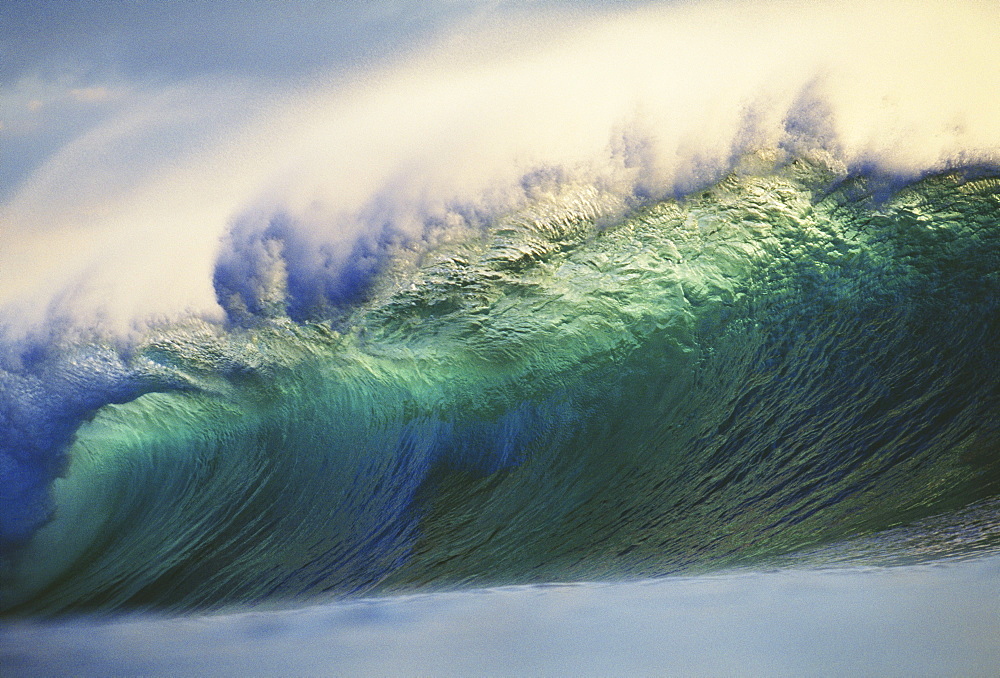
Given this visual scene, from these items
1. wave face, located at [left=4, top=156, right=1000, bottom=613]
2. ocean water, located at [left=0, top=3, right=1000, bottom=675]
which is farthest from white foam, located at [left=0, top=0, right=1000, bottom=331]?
wave face, located at [left=4, top=156, right=1000, bottom=613]

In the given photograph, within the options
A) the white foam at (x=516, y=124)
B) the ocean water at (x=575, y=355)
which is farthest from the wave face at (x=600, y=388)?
the white foam at (x=516, y=124)

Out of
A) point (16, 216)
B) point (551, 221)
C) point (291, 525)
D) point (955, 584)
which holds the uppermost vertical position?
point (16, 216)

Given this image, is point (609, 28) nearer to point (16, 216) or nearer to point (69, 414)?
point (16, 216)

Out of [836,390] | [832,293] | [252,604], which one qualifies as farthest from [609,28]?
[252,604]

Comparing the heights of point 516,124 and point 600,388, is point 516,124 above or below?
above

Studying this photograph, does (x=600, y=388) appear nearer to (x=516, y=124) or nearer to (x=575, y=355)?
(x=575, y=355)

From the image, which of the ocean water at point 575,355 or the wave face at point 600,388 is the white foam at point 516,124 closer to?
the ocean water at point 575,355

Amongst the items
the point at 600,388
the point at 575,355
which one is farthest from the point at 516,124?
the point at 600,388
